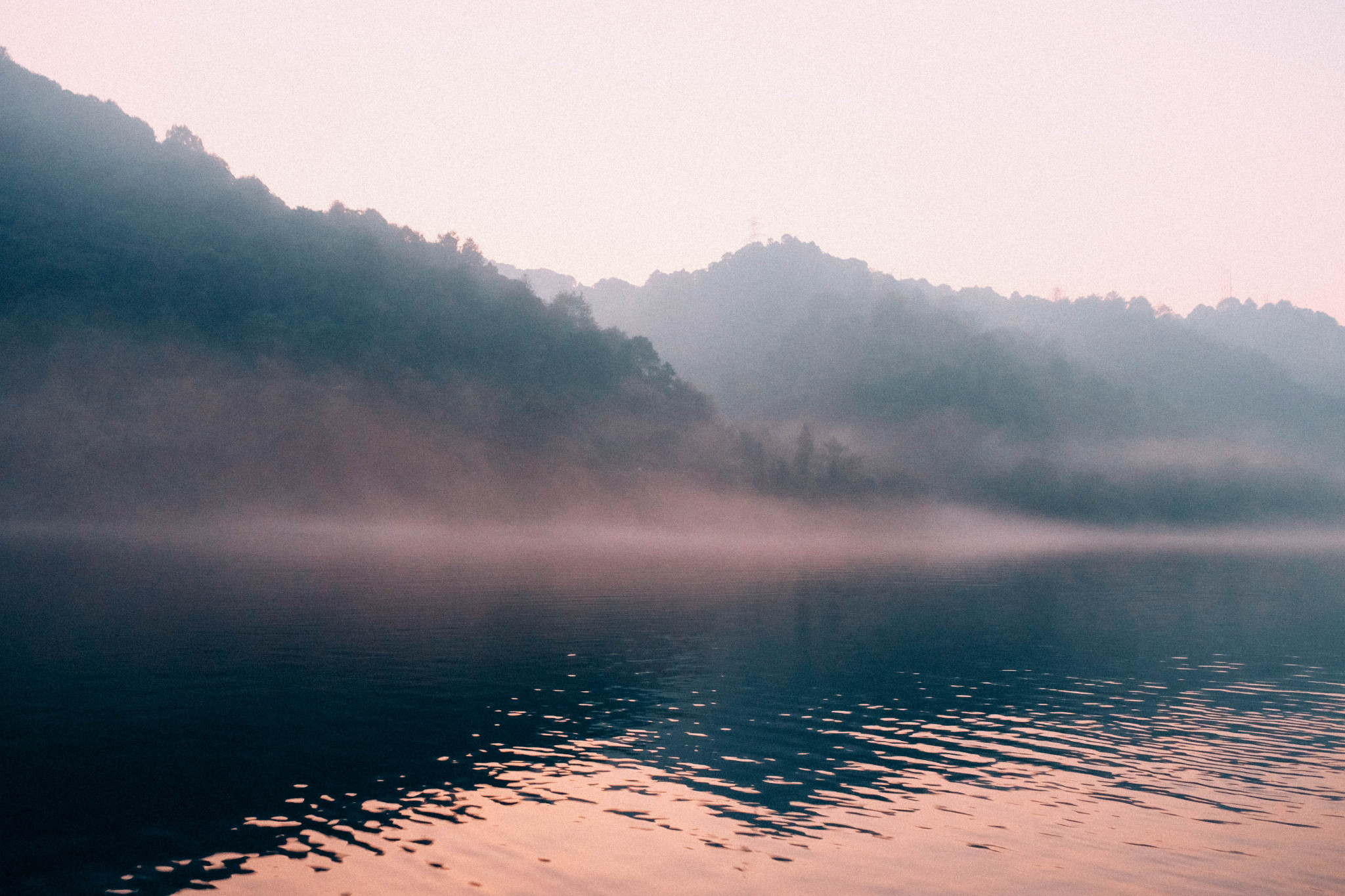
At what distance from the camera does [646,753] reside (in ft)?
94.5

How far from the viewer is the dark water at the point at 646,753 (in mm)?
19781

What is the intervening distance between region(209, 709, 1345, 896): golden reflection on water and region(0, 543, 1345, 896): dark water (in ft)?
0.32

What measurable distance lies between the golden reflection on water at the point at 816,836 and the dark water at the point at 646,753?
0.10 meters

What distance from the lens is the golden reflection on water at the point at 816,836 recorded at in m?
19.0

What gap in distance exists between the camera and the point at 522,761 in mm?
27484

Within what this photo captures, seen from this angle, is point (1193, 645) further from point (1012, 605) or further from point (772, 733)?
point (772, 733)

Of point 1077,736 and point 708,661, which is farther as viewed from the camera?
point 708,661

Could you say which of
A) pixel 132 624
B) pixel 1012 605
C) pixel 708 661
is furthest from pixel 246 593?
pixel 1012 605

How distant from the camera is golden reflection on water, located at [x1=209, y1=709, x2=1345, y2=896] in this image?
19031 millimetres

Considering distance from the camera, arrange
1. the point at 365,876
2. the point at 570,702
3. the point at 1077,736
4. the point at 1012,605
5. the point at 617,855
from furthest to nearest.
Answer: the point at 1012,605, the point at 570,702, the point at 1077,736, the point at 617,855, the point at 365,876

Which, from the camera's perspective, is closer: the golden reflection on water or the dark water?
the golden reflection on water

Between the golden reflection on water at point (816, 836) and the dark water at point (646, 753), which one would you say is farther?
the dark water at point (646, 753)

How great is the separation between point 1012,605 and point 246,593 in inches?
2377

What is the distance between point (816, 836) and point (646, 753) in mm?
8265
